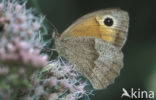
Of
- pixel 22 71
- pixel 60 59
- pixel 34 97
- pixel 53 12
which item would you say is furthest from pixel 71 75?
pixel 53 12

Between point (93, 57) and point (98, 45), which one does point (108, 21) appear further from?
point (93, 57)

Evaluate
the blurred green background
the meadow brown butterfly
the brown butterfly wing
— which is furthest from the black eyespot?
the blurred green background

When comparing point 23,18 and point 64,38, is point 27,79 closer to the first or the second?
point 23,18

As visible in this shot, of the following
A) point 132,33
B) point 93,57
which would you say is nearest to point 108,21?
point 93,57

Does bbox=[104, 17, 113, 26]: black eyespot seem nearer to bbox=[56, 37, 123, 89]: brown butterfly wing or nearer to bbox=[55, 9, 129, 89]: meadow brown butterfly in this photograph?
bbox=[55, 9, 129, 89]: meadow brown butterfly

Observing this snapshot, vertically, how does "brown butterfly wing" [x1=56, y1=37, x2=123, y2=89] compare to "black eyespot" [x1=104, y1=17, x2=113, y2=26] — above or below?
below

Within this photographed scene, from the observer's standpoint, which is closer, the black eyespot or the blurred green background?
the black eyespot
